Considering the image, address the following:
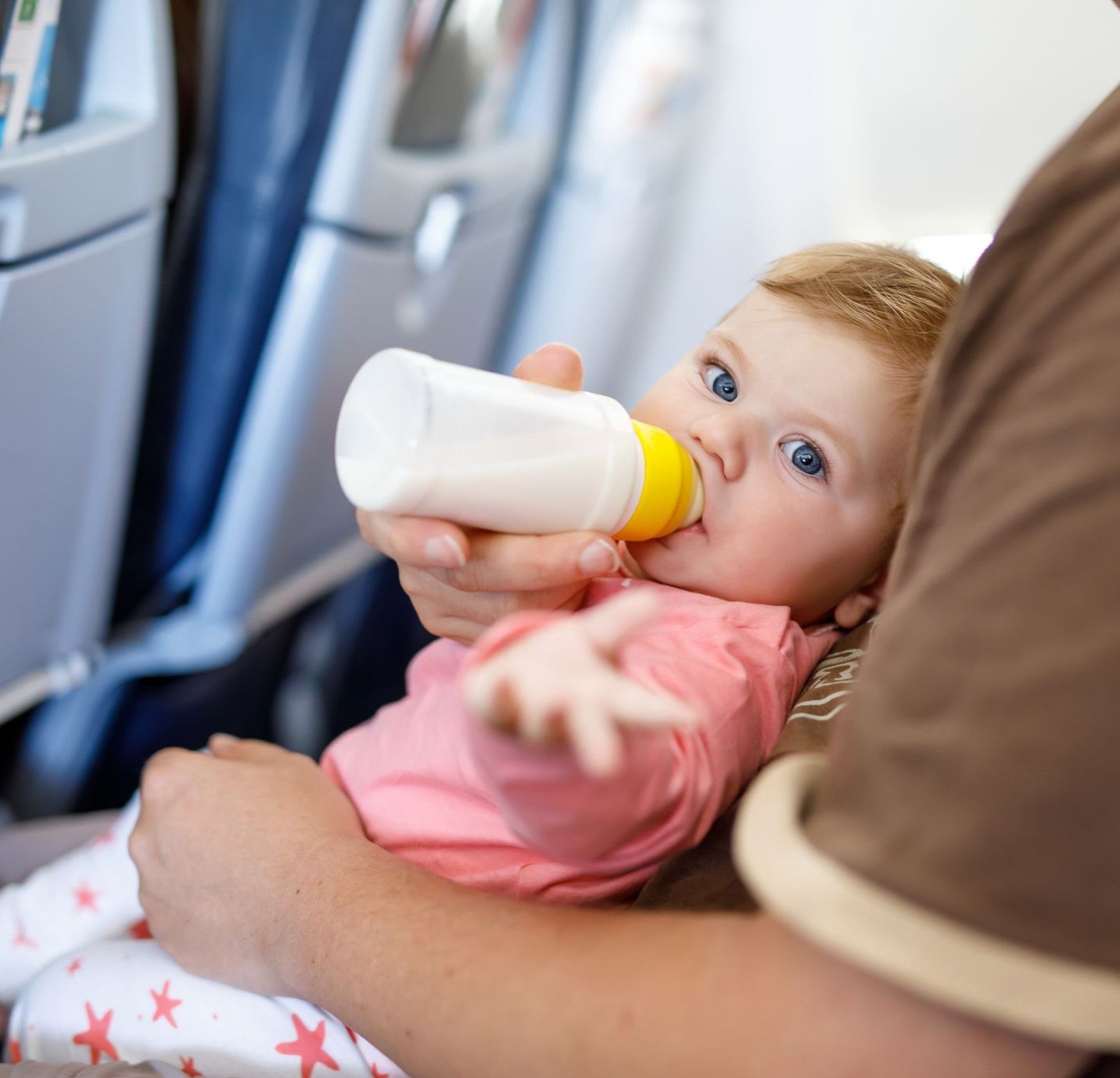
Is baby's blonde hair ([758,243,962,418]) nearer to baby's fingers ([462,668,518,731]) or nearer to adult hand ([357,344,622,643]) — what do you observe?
adult hand ([357,344,622,643])

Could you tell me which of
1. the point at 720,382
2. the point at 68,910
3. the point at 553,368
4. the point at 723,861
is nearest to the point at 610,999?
the point at 723,861

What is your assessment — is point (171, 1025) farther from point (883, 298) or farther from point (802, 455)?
point (883, 298)

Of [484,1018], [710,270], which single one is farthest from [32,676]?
[710,270]

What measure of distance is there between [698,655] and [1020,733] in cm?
37

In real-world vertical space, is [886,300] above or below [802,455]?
above

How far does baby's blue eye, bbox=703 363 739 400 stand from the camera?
99 cm

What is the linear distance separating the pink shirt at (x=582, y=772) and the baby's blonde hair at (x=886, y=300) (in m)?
0.21

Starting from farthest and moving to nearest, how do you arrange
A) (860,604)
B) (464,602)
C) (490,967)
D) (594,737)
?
1. (860,604)
2. (464,602)
3. (490,967)
4. (594,737)

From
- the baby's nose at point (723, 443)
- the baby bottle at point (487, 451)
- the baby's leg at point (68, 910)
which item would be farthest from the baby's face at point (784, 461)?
the baby's leg at point (68, 910)

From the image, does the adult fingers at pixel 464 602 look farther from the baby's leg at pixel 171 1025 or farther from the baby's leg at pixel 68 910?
the baby's leg at pixel 68 910

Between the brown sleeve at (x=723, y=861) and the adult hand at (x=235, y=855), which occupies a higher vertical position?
the brown sleeve at (x=723, y=861)

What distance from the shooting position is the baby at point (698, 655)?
2.72 feet

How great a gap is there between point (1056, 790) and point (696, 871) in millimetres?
328

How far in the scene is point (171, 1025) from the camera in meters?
0.86
